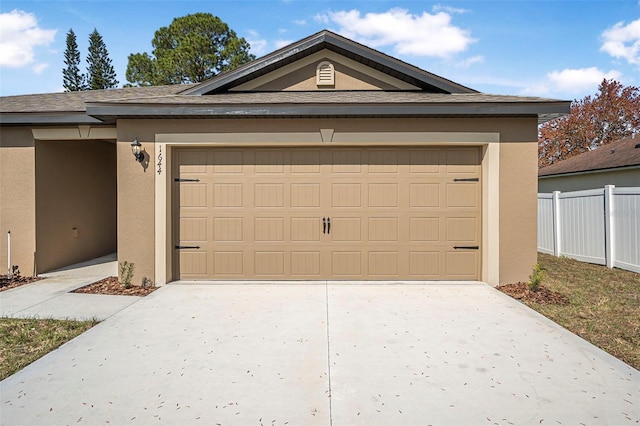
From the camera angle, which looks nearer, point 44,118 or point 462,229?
point 462,229

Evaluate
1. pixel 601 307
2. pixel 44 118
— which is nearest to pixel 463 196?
pixel 601 307

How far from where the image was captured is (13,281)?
697cm

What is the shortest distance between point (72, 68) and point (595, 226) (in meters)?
29.8

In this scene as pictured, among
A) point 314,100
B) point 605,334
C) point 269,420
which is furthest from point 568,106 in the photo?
point 269,420

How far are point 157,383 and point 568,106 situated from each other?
7.25m

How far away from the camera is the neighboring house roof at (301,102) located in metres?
6.24

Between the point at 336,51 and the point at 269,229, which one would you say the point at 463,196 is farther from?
the point at 336,51

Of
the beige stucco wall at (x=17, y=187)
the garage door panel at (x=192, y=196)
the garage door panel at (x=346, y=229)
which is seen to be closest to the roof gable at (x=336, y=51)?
the garage door panel at (x=192, y=196)

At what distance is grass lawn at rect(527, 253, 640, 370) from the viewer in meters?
4.18

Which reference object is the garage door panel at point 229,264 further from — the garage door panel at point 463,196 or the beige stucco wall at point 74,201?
the garage door panel at point 463,196

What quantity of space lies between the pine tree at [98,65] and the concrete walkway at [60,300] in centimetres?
2177

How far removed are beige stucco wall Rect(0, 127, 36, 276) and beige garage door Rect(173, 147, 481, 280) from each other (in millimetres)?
3137

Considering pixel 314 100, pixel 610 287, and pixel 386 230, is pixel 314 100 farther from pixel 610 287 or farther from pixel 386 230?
pixel 610 287

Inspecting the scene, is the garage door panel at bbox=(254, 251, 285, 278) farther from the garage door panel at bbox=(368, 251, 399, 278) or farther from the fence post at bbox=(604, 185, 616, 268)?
the fence post at bbox=(604, 185, 616, 268)
